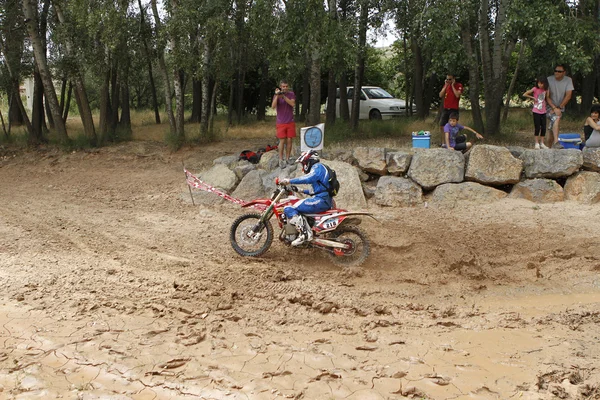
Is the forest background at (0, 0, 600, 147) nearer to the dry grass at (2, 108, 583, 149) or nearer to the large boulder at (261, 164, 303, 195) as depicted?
the dry grass at (2, 108, 583, 149)

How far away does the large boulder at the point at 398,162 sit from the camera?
455 inches

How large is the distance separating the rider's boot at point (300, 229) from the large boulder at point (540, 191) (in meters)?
4.74

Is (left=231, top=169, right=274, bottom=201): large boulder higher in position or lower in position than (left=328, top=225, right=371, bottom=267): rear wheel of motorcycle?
higher

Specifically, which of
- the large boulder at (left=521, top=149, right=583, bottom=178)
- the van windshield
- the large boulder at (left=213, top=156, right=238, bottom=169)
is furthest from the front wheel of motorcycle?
the van windshield

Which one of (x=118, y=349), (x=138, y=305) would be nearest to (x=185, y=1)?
A: (x=138, y=305)

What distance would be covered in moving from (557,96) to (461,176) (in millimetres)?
2684

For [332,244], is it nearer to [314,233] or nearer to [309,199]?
[314,233]

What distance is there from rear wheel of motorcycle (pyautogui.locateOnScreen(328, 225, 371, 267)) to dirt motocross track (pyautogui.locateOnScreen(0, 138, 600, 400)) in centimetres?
21

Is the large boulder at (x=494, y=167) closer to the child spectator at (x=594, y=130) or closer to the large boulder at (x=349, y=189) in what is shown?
Result: the child spectator at (x=594, y=130)

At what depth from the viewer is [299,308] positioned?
22.3ft

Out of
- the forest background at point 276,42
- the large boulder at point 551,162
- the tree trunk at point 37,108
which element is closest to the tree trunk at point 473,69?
the forest background at point 276,42

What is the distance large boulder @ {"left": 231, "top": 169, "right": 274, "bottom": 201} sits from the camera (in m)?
11.9

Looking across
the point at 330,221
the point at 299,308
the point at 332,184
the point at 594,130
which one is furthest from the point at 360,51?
the point at 299,308

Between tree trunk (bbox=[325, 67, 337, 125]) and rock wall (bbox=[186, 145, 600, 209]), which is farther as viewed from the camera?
tree trunk (bbox=[325, 67, 337, 125])
